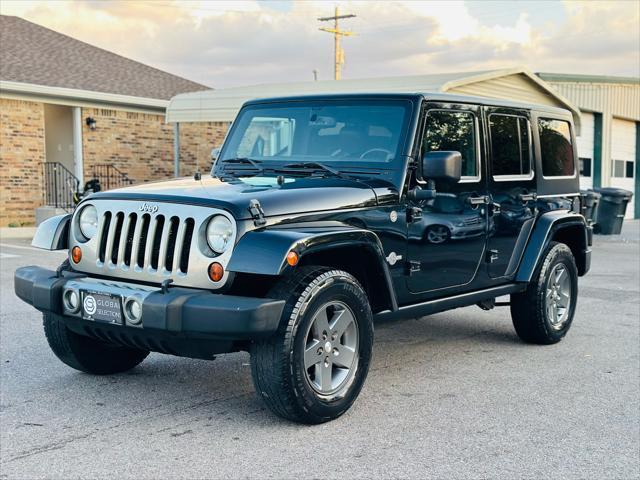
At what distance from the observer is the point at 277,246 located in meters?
4.16

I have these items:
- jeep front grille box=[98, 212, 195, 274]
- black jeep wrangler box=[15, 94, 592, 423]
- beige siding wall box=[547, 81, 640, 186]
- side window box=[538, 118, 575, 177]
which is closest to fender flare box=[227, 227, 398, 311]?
black jeep wrangler box=[15, 94, 592, 423]

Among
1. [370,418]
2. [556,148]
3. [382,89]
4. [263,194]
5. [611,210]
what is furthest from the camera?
[611,210]

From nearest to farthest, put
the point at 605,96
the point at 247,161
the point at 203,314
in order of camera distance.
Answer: the point at 203,314, the point at 247,161, the point at 605,96

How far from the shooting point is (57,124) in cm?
2223

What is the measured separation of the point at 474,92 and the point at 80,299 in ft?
46.9

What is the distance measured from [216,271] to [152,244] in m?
0.44

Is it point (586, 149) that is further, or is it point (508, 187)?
point (586, 149)

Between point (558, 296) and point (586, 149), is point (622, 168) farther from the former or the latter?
point (558, 296)

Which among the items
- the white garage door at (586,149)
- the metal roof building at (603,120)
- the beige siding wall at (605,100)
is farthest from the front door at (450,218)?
the white garage door at (586,149)

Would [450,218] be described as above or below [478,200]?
below

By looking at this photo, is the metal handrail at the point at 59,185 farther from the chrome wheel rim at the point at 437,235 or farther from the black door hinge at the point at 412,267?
the black door hinge at the point at 412,267

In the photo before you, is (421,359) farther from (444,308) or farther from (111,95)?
(111,95)

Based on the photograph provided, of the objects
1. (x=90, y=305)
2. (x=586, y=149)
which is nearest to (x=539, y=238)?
(x=90, y=305)

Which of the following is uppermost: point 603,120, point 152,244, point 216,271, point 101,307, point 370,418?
point 603,120
